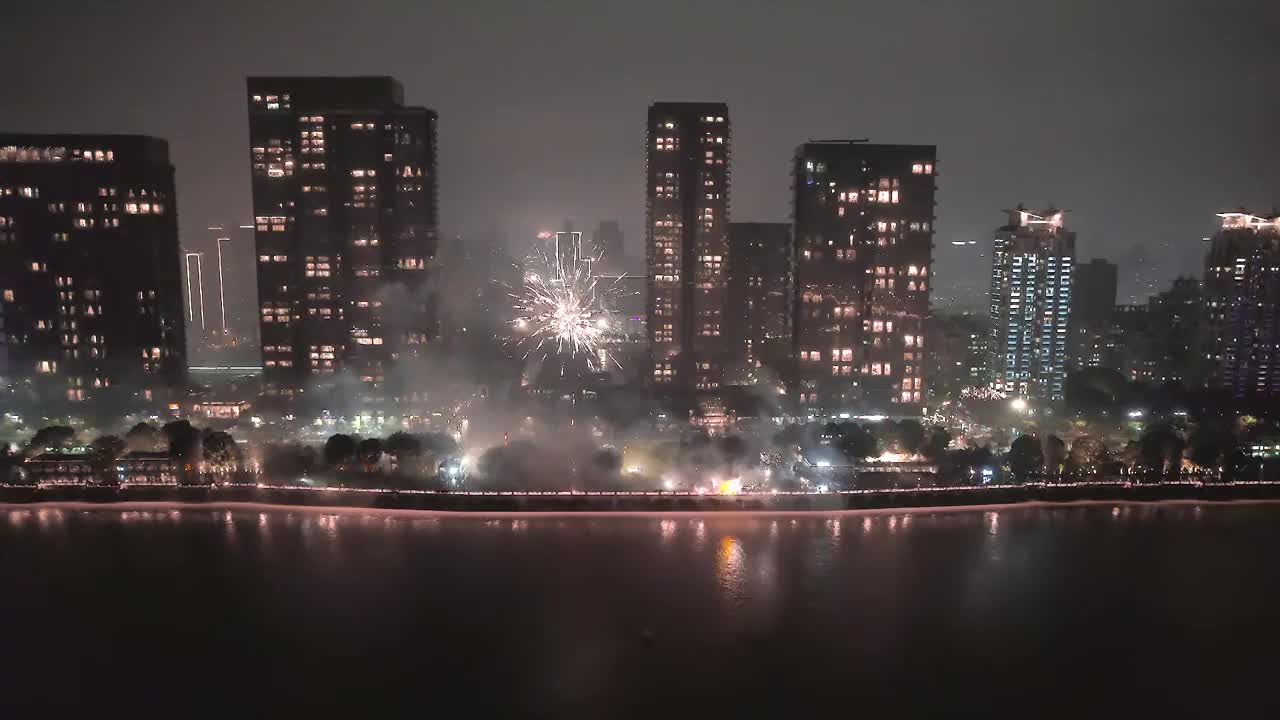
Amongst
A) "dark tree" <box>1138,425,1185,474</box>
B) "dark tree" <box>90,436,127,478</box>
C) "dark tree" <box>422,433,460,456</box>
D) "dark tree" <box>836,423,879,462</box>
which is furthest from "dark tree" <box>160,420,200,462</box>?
"dark tree" <box>1138,425,1185,474</box>

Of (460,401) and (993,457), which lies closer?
(993,457)

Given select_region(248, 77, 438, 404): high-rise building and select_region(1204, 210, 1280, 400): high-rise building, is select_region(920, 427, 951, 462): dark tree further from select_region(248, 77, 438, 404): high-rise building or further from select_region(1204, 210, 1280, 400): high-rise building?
select_region(248, 77, 438, 404): high-rise building

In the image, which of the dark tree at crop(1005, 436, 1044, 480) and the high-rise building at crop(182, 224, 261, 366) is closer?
the dark tree at crop(1005, 436, 1044, 480)

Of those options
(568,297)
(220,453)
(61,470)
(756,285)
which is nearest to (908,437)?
(568,297)

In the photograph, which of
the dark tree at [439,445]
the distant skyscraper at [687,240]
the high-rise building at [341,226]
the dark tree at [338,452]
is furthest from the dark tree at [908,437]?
the high-rise building at [341,226]

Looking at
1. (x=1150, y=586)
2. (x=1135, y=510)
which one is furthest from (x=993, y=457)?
(x=1150, y=586)

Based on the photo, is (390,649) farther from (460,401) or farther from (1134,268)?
(1134,268)

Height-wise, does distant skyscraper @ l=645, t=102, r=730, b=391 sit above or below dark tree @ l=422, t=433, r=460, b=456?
above

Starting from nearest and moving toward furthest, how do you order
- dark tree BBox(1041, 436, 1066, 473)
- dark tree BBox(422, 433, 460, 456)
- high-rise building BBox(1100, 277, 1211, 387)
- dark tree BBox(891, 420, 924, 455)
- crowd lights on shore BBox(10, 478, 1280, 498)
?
crowd lights on shore BBox(10, 478, 1280, 498) < dark tree BBox(1041, 436, 1066, 473) < dark tree BBox(422, 433, 460, 456) < dark tree BBox(891, 420, 924, 455) < high-rise building BBox(1100, 277, 1211, 387)
